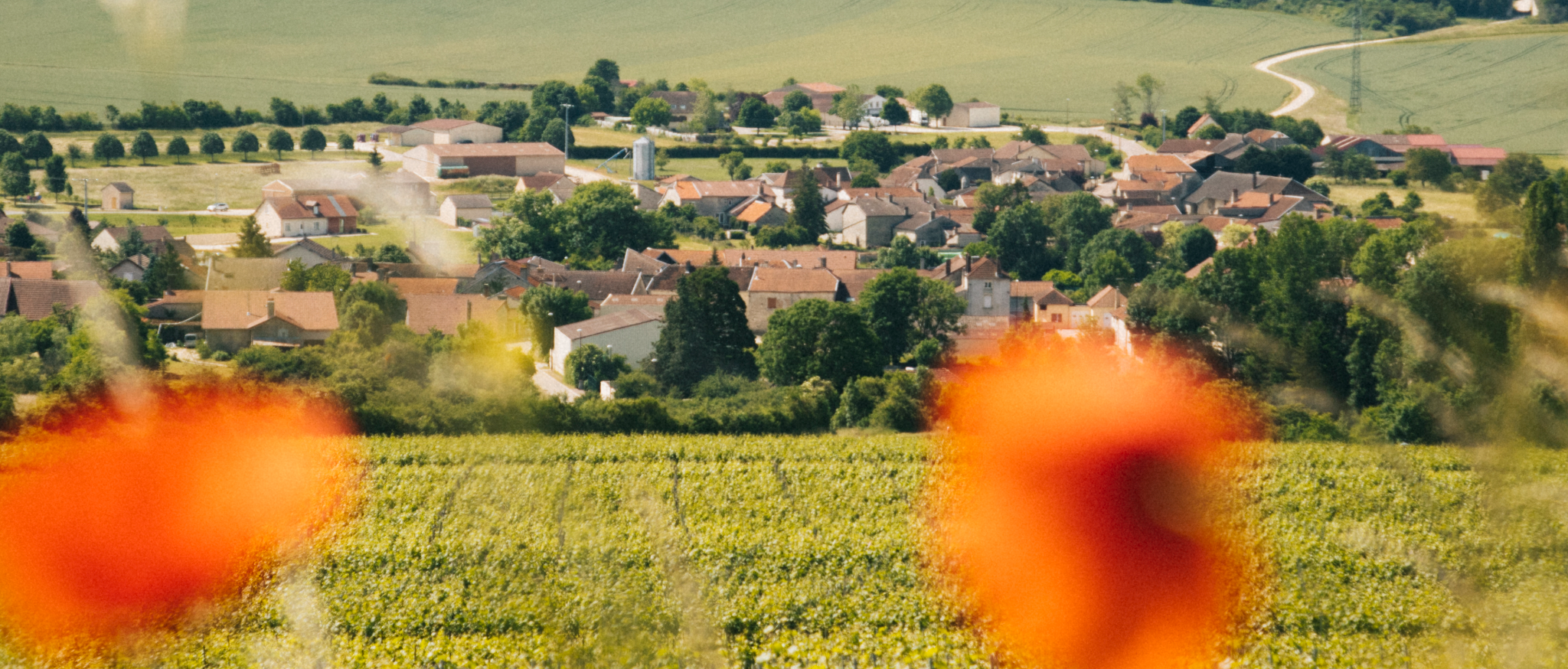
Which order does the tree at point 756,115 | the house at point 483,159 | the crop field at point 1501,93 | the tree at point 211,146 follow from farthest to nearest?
the tree at point 756,115, the house at point 483,159, the tree at point 211,146, the crop field at point 1501,93

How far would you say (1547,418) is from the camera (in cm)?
414

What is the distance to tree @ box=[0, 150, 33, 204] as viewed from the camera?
32.2 m

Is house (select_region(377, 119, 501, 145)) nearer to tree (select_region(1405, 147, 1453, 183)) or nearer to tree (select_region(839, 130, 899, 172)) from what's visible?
tree (select_region(839, 130, 899, 172))

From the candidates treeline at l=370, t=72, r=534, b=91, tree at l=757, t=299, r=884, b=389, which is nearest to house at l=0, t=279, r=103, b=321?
tree at l=757, t=299, r=884, b=389

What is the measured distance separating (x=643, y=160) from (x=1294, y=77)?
94.5 ft

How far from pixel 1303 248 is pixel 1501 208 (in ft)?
50.2

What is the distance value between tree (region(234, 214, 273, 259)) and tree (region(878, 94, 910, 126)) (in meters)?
30.1

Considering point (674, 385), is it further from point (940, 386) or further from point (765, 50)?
point (765, 50)

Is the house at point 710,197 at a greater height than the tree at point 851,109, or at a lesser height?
lesser

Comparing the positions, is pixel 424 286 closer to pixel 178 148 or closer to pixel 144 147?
pixel 144 147

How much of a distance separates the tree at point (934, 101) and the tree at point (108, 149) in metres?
30.2

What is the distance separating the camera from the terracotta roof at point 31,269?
2354 cm

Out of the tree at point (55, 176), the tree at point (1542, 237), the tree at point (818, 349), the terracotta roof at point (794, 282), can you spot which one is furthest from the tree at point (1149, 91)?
the tree at point (1542, 237)

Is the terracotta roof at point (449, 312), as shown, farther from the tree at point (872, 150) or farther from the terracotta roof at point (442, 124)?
the tree at point (872, 150)
